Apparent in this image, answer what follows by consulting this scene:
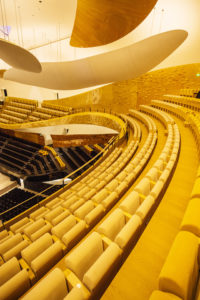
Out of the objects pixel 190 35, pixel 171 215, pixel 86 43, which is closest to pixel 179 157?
pixel 171 215

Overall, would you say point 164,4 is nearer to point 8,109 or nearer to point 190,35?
point 190,35

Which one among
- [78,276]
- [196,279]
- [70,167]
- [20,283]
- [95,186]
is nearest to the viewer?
[196,279]

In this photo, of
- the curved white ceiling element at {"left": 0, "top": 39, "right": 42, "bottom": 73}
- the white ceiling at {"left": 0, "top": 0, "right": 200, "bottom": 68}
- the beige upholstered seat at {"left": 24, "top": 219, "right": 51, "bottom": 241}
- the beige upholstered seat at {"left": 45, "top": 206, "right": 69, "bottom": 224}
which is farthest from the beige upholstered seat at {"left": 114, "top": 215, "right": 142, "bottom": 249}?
the white ceiling at {"left": 0, "top": 0, "right": 200, "bottom": 68}

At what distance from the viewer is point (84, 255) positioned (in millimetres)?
672

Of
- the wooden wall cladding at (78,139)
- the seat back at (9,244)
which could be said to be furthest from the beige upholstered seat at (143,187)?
the wooden wall cladding at (78,139)

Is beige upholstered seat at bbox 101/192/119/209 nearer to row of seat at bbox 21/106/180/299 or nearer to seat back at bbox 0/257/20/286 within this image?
row of seat at bbox 21/106/180/299

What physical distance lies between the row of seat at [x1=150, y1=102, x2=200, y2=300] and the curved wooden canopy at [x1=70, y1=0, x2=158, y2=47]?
2.54 metres

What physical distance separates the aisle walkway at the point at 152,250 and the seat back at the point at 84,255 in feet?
0.37

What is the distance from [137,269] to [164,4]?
533 cm

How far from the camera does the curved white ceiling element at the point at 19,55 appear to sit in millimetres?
1586

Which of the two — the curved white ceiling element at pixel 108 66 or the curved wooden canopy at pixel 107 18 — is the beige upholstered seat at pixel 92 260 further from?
the curved white ceiling element at pixel 108 66

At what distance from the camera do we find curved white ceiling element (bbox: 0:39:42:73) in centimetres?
159

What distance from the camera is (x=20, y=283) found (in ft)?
2.59

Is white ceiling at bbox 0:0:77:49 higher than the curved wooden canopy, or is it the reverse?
white ceiling at bbox 0:0:77:49
